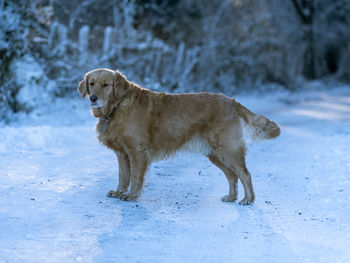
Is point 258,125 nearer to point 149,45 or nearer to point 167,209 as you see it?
point 167,209

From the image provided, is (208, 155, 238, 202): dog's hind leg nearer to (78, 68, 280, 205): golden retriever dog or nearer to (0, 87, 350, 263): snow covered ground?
(78, 68, 280, 205): golden retriever dog

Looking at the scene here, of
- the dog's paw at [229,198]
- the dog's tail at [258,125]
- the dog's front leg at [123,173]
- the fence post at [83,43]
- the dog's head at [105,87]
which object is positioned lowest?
the dog's paw at [229,198]

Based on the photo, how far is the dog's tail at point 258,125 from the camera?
5.24 meters

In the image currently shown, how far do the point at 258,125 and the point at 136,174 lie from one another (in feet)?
5.22

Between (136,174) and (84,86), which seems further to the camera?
(84,86)

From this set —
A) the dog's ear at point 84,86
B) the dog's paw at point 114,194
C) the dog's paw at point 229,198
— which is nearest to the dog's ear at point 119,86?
the dog's ear at point 84,86

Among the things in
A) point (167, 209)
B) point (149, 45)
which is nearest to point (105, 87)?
point (167, 209)

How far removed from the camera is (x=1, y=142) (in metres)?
7.36

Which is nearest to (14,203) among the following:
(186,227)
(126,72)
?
(186,227)

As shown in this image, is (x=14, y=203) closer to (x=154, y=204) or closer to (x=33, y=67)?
(x=154, y=204)

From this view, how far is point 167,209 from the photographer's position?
15.3ft

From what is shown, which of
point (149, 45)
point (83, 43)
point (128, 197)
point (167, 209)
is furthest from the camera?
point (149, 45)

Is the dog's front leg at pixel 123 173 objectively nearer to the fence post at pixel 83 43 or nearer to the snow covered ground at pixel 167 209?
the snow covered ground at pixel 167 209

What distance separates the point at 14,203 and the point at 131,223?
1.30 metres
